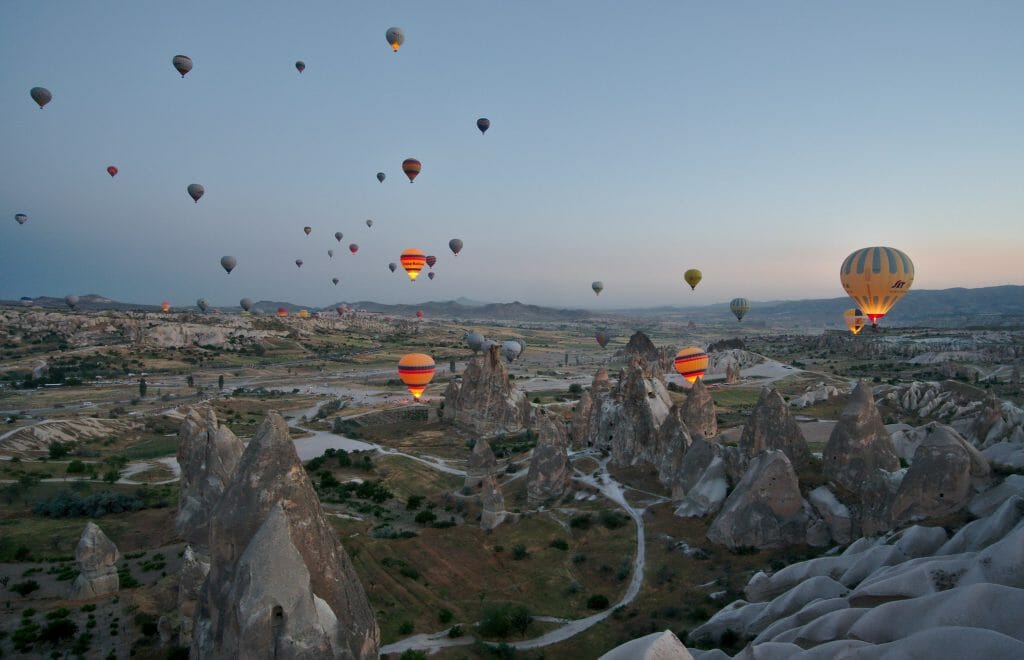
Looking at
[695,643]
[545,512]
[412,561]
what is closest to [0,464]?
[412,561]

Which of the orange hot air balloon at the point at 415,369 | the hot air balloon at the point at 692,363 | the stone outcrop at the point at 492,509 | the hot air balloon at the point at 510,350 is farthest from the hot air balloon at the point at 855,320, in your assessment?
the stone outcrop at the point at 492,509

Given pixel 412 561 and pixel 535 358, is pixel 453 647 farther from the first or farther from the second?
pixel 535 358

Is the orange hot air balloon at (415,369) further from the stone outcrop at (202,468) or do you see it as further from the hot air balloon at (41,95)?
the hot air balloon at (41,95)

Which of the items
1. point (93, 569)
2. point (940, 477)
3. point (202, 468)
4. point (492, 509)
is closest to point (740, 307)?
point (492, 509)

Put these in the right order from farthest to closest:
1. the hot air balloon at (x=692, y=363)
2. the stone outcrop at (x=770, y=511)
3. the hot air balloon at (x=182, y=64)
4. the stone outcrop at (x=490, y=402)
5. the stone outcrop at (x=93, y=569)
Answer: the hot air balloon at (x=692, y=363)
the stone outcrop at (x=490, y=402)
the hot air balloon at (x=182, y=64)
the stone outcrop at (x=770, y=511)
the stone outcrop at (x=93, y=569)

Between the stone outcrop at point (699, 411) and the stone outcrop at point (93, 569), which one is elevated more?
the stone outcrop at point (699, 411)

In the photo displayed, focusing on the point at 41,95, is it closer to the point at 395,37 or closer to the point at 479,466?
the point at 395,37
